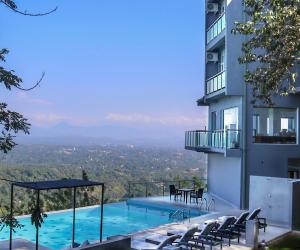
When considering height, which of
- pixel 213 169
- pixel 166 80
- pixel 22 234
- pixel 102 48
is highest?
pixel 102 48

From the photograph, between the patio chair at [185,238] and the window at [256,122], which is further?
the window at [256,122]

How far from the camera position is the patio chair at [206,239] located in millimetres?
12938

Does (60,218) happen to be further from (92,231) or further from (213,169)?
(213,169)

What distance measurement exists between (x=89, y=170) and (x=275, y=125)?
69.3 ft

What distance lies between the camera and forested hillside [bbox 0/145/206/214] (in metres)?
21.1

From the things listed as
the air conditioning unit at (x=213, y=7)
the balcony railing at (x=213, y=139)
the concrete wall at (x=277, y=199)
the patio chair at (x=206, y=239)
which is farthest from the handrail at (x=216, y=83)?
the patio chair at (x=206, y=239)

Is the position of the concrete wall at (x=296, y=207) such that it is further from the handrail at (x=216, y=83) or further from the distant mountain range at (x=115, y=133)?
the distant mountain range at (x=115, y=133)

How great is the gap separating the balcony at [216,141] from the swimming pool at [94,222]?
4065 millimetres

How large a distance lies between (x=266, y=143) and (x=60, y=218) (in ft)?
35.5

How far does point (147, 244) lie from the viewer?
13.8m

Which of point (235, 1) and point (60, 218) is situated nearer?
point (60, 218)

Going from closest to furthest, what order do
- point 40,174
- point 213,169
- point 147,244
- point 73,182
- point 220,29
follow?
point 73,182 → point 147,244 → point 220,29 → point 213,169 → point 40,174

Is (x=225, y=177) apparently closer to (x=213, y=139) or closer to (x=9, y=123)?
(x=213, y=139)

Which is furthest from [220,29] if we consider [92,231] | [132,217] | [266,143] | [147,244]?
[147,244]
